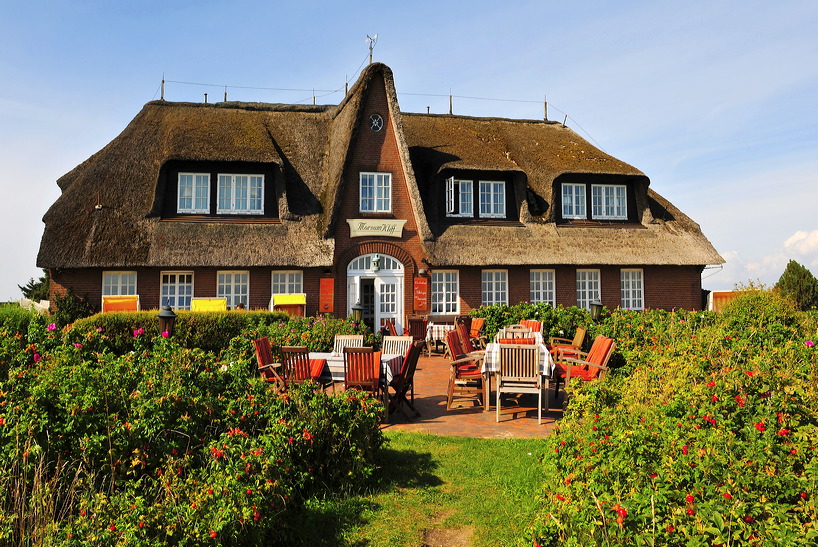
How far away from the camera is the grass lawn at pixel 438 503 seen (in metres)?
4.80

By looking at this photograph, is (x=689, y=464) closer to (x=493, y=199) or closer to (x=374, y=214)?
(x=374, y=214)

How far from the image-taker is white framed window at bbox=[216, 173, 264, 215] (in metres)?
20.1

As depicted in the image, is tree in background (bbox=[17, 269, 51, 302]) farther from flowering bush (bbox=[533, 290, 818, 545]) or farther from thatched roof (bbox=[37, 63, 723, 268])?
flowering bush (bbox=[533, 290, 818, 545])

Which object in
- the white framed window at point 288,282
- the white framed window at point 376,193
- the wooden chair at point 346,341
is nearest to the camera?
the wooden chair at point 346,341

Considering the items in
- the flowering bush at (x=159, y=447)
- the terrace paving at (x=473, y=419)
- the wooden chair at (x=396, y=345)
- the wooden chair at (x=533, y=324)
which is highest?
the wooden chair at (x=533, y=324)

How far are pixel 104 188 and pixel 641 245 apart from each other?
62.2 feet

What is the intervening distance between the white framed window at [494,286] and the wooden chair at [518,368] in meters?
11.9

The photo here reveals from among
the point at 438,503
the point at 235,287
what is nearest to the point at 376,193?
the point at 235,287

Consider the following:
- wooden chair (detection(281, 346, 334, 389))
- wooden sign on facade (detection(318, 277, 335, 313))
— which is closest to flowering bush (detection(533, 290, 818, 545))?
wooden chair (detection(281, 346, 334, 389))

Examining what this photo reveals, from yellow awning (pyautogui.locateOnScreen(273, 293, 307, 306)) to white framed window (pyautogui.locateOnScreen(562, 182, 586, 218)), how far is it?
10.5 m

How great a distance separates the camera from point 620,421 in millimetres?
4887

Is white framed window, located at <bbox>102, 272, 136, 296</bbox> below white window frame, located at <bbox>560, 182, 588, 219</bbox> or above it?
below

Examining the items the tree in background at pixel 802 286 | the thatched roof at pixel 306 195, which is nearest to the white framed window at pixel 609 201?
the thatched roof at pixel 306 195

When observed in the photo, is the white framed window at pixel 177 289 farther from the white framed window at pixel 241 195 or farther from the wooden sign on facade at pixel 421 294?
the wooden sign on facade at pixel 421 294
